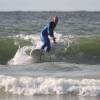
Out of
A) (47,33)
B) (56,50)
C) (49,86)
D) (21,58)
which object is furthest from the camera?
(56,50)

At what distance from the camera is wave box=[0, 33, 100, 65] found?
67.1ft

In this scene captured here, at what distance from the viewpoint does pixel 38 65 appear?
17719 millimetres

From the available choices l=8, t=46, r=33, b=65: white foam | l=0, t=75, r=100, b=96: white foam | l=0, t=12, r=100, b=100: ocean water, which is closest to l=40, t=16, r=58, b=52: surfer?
l=0, t=12, r=100, b=100: ocean water

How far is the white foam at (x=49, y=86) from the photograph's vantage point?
527 inches

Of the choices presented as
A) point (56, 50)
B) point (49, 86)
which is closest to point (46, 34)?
point (56, 50)

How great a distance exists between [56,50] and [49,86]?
25.9ft

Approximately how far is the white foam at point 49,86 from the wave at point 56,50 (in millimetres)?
5307

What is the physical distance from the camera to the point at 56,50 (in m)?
21.5

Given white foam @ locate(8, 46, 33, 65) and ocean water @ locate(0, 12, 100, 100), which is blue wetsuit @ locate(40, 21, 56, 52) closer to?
ocean water @ locate(0, 12, 100, 100)

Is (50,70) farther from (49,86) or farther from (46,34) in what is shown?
(49,86)

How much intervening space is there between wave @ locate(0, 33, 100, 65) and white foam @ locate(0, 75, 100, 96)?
17.4 feet

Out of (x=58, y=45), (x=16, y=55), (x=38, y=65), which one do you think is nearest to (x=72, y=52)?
(x=58, y=45)

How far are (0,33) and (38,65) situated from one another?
35.0 ft

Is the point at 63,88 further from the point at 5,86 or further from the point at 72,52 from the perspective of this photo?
the point at 72,52
